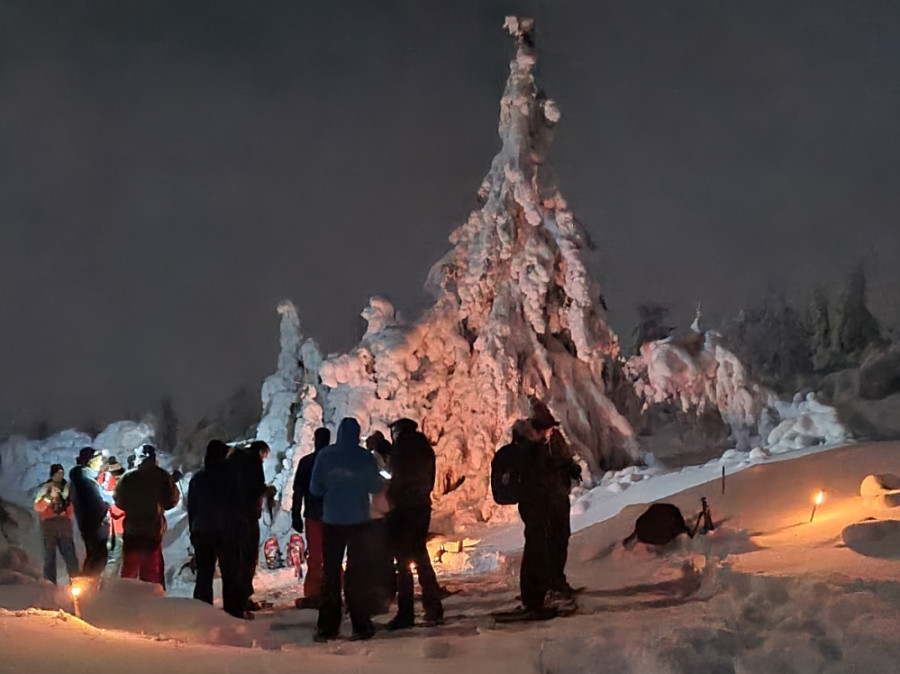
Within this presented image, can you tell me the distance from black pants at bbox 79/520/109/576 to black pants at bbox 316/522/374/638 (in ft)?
9.40

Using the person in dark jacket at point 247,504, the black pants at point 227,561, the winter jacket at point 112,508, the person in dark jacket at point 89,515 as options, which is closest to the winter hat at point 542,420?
the person in dark jacket at point 247,504

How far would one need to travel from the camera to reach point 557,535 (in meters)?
6.63

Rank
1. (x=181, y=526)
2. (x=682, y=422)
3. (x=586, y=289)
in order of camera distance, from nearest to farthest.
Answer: (x=586, y=289), (x=181, y=526), (x=682, y=422)

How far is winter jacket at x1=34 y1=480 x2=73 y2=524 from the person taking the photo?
28.9 feet

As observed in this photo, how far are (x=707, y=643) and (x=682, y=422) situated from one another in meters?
30.7

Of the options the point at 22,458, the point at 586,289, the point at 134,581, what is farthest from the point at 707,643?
the point at 22,458

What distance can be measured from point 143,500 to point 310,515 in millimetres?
1503

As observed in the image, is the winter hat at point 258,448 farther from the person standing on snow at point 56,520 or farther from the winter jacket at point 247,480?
the person standing on snow at point 56,520

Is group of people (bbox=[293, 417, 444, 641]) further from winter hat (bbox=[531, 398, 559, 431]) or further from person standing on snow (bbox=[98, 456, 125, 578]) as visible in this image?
person standing on snow (bbox=[98, 456, 125, 578])

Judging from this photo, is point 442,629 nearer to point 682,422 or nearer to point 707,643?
point 707,643

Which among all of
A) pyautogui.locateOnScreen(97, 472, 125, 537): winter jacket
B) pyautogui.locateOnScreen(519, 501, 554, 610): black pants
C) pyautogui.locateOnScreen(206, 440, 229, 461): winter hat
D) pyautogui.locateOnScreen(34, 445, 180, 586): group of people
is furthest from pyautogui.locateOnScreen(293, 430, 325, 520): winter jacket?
pyautogui.locateOnScreen(97, 472, 125, 537): winter jacket

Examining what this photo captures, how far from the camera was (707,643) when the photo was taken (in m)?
3.93

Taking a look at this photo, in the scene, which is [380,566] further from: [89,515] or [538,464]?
[89,515]

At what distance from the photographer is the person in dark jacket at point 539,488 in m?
6.18
